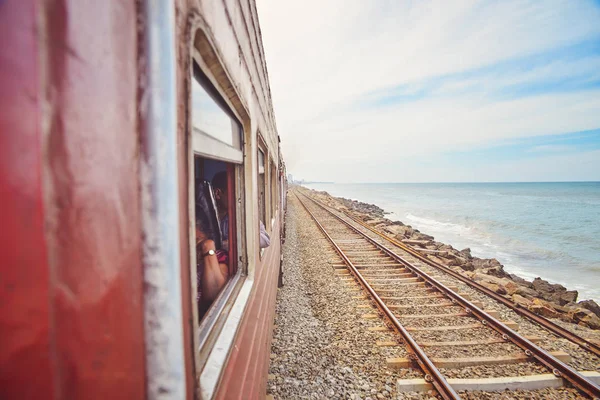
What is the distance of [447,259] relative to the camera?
9891mm

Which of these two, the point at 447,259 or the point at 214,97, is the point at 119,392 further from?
the point at 447,259

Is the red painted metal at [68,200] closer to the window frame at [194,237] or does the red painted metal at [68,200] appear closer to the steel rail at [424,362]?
the window frame at [194,237]

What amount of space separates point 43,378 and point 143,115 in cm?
61

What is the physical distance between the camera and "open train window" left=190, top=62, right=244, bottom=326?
1414 mm

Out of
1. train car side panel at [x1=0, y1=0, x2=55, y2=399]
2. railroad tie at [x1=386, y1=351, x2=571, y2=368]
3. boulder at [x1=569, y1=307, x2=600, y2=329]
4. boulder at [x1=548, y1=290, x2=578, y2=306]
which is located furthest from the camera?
boulder at [x1=548, y1=290, x2=578, y2=306]

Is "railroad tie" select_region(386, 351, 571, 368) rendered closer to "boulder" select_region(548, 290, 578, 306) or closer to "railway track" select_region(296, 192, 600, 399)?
"railway track" select_region(296, 192, 600, 399)

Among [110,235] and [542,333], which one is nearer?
[110,235]

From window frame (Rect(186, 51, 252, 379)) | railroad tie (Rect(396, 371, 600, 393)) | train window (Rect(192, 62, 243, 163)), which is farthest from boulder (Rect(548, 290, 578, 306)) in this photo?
train window (Rect(192, 62, 243, 163))

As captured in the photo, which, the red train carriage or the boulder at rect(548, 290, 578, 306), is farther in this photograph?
the boulder at rect(548, 290, 578, 306)

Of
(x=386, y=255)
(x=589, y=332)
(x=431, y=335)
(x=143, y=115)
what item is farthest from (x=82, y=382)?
(x=386, y=255)

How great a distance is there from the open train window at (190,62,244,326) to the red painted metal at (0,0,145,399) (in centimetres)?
57

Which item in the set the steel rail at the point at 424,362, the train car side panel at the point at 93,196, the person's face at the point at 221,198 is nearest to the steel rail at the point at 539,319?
the steel rail at the point at 424,362

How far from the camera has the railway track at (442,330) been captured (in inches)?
136

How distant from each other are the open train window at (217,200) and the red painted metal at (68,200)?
1.88ft
